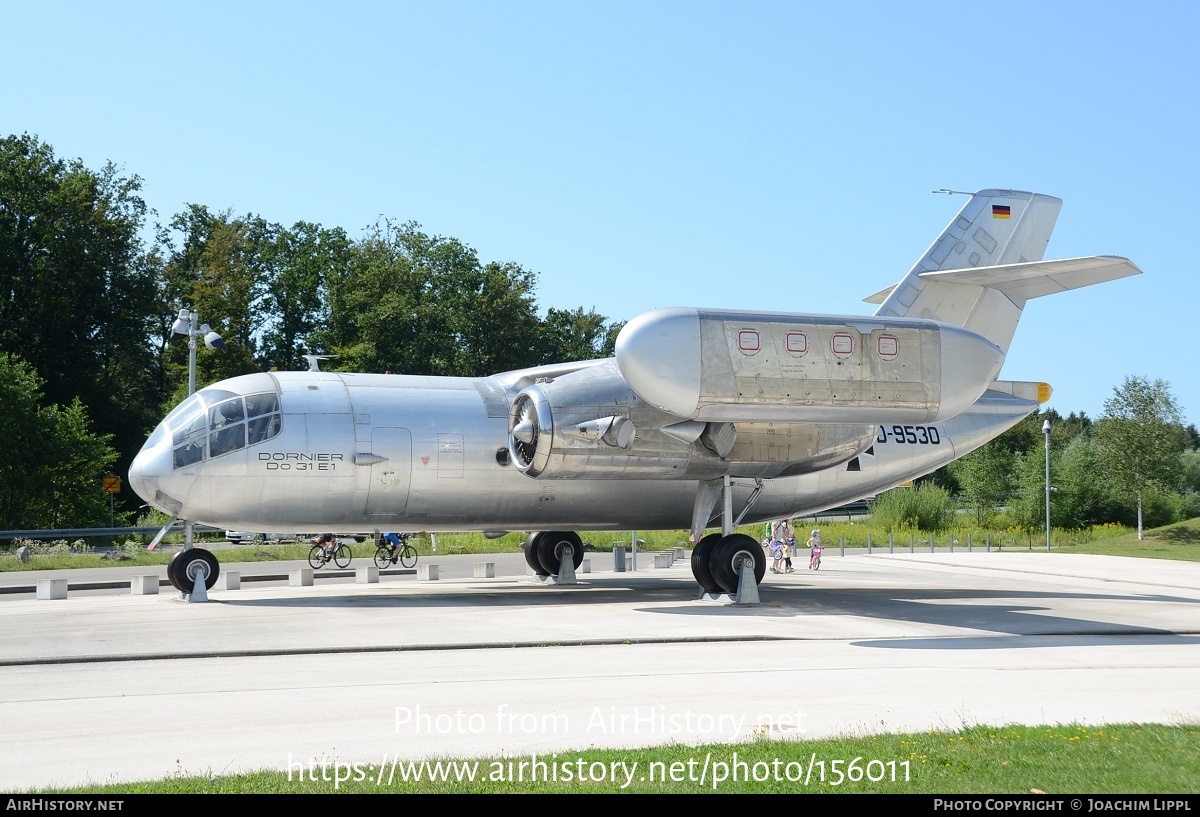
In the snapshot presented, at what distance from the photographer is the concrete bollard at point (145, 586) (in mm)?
22469

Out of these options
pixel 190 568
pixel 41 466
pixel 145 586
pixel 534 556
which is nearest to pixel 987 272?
pixel 534 556

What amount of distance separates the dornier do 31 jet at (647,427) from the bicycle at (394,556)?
1066 cm

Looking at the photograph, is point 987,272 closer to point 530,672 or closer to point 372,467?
point 372,467

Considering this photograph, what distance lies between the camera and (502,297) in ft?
224

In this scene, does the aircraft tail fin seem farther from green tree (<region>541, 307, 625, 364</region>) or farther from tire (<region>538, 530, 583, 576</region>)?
green tree (<region>541, 307, 625, 364</region>)

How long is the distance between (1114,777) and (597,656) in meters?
7.21

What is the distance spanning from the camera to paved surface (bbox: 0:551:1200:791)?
8.12 meters

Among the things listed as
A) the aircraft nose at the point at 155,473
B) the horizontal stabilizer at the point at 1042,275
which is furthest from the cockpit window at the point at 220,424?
the horizontal stabilizer at the point at 1042,275

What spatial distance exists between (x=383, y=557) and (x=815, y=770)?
27.1 metres

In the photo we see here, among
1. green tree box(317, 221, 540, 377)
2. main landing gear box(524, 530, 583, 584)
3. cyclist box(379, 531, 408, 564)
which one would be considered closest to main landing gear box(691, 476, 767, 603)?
main landing gear box(524, 530, 583, 584)

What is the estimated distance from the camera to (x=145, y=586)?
2245cm

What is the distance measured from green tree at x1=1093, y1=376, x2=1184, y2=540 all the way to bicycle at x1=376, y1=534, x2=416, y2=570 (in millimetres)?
36277

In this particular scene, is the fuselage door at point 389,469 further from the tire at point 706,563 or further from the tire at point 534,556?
the tire at point 534,556
